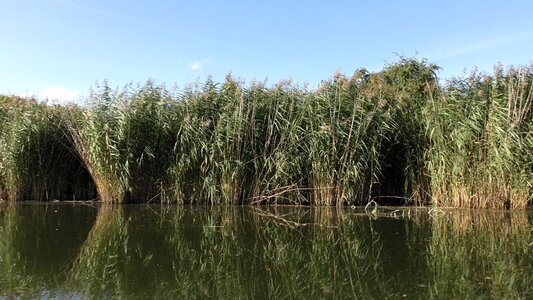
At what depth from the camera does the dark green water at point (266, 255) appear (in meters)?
3.56

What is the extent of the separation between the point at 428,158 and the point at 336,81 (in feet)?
7.75

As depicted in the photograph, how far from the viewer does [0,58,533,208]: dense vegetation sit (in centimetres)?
839

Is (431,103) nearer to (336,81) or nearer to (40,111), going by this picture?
(336,81)

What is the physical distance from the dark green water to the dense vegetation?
121 cm

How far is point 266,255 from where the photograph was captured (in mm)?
4789

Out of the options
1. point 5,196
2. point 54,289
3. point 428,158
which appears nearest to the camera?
point 54,289

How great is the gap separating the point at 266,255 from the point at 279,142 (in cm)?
444

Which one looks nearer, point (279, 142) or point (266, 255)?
point (266, 255)

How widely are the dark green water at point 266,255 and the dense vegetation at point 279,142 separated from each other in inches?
47.8

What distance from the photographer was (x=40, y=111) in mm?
9945

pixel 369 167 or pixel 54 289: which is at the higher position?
pixel 369 167

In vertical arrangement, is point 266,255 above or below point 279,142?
below

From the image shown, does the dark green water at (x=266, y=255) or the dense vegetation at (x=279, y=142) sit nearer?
the dark green water at (x=266, y=255)

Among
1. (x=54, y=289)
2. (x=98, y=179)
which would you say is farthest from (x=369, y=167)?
(x=54, y=289)
